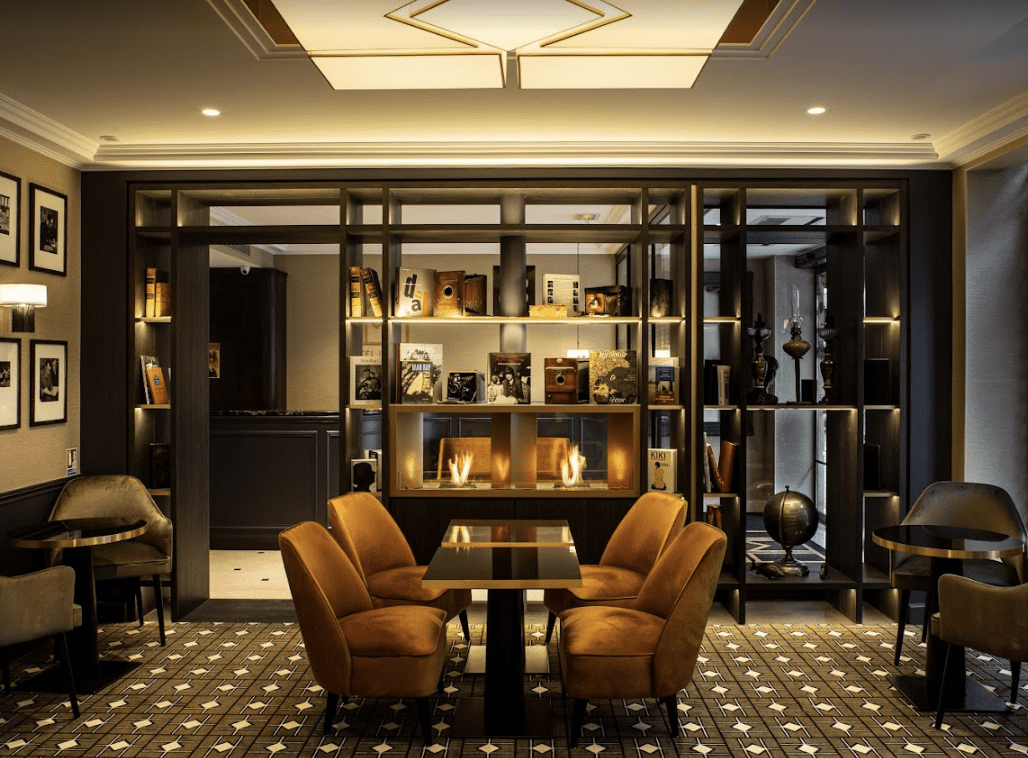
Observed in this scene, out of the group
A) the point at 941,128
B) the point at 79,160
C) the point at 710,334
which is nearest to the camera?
the point at 941,128

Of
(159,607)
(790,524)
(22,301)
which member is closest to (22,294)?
(22,301)

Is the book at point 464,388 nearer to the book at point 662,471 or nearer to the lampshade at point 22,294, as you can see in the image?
the book at point 662,471

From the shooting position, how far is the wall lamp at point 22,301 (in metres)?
4.37

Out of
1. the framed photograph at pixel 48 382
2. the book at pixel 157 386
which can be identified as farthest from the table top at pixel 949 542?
the framed photograph at pixel 48 382

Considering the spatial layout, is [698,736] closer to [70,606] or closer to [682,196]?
[70,606]

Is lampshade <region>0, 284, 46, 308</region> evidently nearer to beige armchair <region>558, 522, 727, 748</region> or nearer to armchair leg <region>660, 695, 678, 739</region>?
beige armchair <region>558, 522, 727, 748</region>

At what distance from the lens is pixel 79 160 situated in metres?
5.12

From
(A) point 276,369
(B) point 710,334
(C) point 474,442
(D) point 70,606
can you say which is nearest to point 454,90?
(C) point 474,442

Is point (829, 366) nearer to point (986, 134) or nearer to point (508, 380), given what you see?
point (986, 134)

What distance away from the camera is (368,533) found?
4504mm

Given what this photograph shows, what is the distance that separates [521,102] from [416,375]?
72.2 inches

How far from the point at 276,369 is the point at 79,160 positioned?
169 inches

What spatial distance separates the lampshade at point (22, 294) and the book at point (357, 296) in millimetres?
1749

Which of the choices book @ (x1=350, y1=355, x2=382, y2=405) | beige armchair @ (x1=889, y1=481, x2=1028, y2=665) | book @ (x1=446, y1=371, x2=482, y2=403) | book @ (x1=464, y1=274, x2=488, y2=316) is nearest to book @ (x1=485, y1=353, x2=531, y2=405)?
book @ (x1=446, y1=371, x2=482, y2=403)
